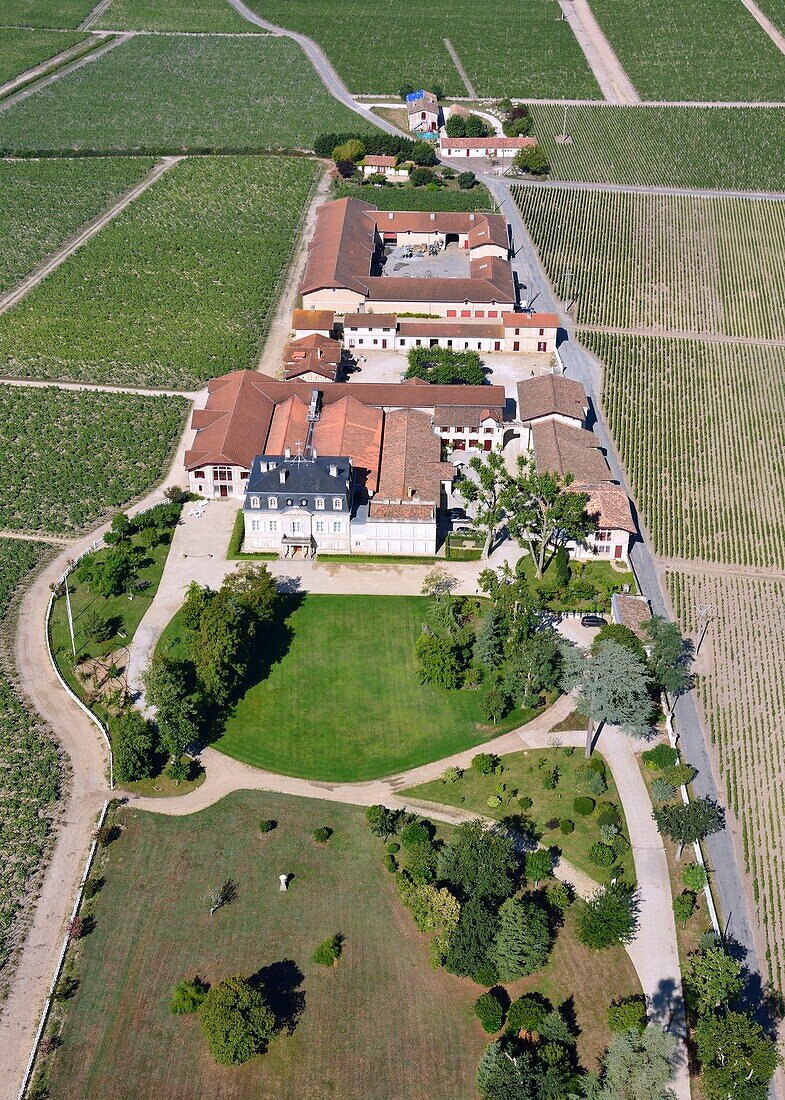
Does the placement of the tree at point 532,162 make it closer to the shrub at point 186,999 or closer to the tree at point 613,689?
the tree at point 613,689

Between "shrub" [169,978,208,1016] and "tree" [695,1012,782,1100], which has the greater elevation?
"tree" [695,1012,782,1100]

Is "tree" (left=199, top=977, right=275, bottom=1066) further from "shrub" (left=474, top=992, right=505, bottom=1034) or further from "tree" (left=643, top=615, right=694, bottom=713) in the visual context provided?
"tree" (left=643, top=615, right=694, bottom=713)

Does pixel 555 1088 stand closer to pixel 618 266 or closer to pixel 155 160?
pixel 618 266

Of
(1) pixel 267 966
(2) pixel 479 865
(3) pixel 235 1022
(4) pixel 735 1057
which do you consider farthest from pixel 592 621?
(3) pixel 235 1022

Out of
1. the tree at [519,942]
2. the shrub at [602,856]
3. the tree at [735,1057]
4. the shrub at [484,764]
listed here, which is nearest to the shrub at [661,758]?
the shrub at [602,856]

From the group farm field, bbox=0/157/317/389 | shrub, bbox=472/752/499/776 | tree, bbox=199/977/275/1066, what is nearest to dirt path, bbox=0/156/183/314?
farm field, bbox=0/157/317/389
